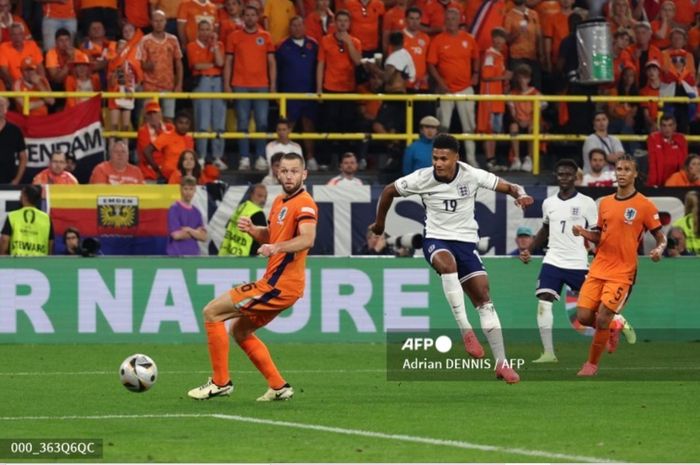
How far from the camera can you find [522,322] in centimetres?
2127

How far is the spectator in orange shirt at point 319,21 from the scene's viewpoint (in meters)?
24.7

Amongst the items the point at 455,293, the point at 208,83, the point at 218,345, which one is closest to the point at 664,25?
→ the point at 208,83

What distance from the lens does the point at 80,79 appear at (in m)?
23.6

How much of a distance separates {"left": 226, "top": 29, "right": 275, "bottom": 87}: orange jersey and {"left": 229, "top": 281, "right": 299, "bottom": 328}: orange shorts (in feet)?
35.6

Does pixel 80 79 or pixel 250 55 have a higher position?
pixel 250 55

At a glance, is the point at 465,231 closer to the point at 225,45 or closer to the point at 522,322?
the point at 522,322

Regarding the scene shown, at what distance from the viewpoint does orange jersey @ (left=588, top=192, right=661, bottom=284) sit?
53.0ft

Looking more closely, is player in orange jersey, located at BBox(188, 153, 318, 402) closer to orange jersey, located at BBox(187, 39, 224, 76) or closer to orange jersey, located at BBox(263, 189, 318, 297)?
orange jersey, located at BBox(263, 189, 318, 297)

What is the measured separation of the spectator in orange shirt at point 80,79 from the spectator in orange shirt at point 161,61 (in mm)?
749

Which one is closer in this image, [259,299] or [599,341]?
[259,299]

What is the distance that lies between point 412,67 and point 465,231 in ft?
32.7

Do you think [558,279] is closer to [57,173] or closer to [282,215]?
[282,215]

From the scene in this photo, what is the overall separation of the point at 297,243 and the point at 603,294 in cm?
439

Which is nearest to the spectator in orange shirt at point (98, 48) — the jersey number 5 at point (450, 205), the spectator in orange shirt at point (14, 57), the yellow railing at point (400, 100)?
the spectator in orange shirt at point (14, 57)
